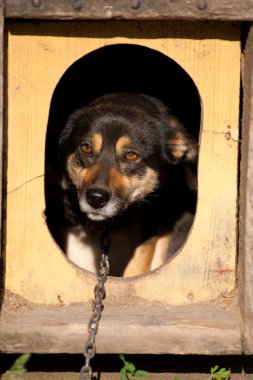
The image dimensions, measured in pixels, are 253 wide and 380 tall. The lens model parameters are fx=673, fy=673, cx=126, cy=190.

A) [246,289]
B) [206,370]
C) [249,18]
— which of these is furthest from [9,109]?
[206,370]

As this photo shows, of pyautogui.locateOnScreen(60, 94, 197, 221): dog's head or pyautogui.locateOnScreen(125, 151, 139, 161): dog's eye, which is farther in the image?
pyautogui.locateOnScreen(125, 151, 139, 161): dog's eye

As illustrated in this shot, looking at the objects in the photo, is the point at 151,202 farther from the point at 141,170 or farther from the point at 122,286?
the point at 122,286

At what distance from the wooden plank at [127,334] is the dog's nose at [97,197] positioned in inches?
29.6

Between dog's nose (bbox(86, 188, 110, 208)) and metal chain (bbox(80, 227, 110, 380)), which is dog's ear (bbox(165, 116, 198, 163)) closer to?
dog's nose (bbox(86, 188, 110, 208))

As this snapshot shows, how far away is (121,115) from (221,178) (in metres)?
0.96

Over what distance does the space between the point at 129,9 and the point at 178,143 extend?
4.76ft

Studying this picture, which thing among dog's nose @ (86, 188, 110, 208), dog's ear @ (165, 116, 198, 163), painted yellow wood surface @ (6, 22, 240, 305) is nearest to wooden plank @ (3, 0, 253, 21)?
painted yellow wood surface @ (6, 22, 240, 305)

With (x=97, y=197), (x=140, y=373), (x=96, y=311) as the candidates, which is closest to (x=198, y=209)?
(x=97, y=197)

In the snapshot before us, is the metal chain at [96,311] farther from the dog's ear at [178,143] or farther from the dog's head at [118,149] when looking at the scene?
the dog's ear at [178,143]

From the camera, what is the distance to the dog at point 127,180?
3930 mm

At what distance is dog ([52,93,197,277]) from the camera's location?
3930 millimetres

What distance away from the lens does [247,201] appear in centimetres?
317

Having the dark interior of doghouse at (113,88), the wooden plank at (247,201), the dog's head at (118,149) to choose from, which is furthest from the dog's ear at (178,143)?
the wooden plank at (247,201)

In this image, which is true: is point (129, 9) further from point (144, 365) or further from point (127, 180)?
point (144, 365)
